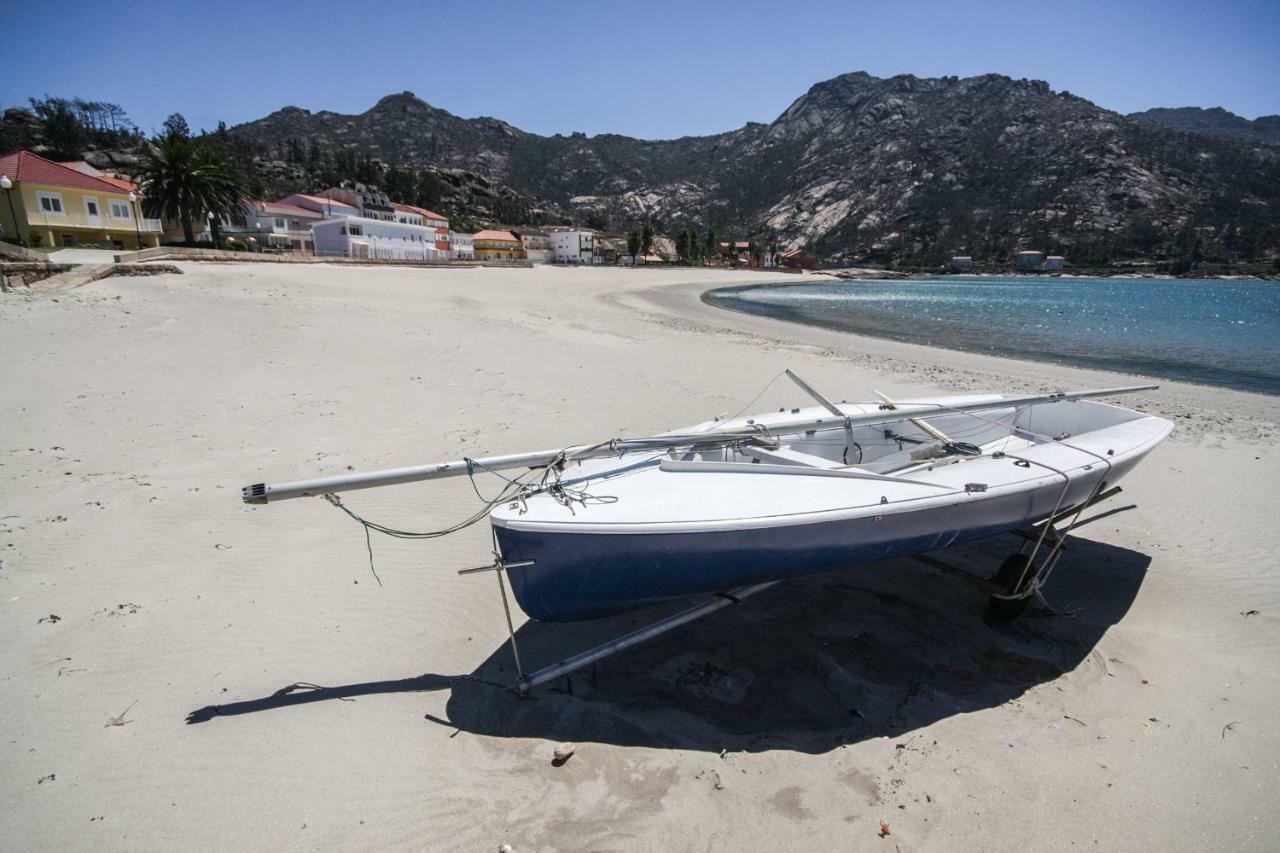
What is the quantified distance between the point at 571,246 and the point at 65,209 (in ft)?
196

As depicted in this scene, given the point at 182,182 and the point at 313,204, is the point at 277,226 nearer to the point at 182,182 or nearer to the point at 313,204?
the point at 313,204

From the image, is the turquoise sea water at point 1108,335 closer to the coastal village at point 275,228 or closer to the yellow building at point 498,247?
the coastal village at point 275,228

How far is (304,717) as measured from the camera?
3.44m

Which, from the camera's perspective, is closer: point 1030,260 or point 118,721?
point 118,721

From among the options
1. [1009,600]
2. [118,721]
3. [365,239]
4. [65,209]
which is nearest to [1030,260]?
[365,239]

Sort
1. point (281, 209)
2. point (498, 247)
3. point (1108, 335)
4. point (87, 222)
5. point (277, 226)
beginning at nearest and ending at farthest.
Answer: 1. point (1108, 335)
2. point (87, 222)
3. point (277, 226)
4. point (281, 209)
5. point (498, 247)

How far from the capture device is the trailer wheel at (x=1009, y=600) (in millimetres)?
4500

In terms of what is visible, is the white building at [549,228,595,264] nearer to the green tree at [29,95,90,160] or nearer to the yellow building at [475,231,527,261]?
the yellow building at [475,231,527,261]

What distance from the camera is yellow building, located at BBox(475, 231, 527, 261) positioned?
75.8m

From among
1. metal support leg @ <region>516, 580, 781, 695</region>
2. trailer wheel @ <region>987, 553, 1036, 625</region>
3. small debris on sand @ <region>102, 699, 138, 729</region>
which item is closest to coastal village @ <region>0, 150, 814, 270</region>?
small debris on sand @ <region>102, 699, 138, 729</region>

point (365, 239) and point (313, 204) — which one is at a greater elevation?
point (313, 204)

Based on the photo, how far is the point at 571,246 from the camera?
288 feet

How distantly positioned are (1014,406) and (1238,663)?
9.86ft

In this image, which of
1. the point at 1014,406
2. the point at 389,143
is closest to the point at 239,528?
the point at 1014,406
